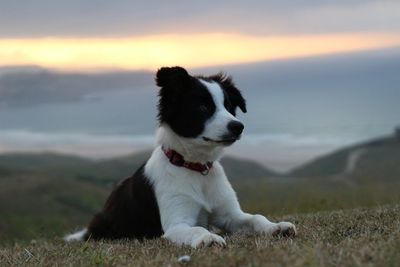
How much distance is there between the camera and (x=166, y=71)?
7496mm

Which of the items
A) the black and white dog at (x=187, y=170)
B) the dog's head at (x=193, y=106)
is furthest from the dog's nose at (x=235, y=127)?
the dog's head at (x=193, y=106)

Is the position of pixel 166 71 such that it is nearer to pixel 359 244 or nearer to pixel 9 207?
pixel 359 244

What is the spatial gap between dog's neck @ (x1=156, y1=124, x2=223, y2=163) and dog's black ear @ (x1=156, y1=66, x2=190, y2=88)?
0.50 metres

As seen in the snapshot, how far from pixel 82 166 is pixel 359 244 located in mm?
116205

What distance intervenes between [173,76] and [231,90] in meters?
1.06

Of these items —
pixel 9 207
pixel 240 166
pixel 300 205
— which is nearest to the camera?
pixel 300 205

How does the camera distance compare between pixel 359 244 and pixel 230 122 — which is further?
pixel 230 122

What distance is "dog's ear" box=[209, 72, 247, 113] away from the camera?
8.23 metres

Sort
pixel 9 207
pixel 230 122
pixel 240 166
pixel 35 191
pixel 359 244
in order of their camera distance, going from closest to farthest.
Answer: pixel 359 244 < pixel 230 122 < pixel 9 207 < pixel 35 191 < pixel 240 166

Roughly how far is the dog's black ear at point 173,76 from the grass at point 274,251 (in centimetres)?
168

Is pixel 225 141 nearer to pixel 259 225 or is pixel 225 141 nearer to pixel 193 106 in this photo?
pixel 193 106

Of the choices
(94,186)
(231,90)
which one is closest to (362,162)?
(94,186)

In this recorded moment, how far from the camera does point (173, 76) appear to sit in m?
7.48

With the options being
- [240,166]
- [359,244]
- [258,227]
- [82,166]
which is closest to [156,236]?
[258,227]
